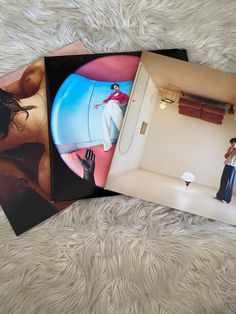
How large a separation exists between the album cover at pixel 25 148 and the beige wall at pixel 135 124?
0.31 feet

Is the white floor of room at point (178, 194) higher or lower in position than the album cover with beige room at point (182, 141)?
lower

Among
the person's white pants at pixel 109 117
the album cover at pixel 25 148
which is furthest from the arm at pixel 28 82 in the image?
the person's white pants at pixel 109 117

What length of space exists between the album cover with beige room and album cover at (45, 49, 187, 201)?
0.07 feet

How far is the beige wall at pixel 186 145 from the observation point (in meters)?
0.62

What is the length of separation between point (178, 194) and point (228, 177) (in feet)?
0.25

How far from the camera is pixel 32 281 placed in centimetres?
61

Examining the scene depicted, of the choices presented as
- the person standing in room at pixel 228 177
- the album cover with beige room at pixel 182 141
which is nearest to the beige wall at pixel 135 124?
the album cover with beige room at pixel 182 141

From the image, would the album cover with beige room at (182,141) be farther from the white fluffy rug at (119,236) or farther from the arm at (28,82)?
the arm at (28,82)

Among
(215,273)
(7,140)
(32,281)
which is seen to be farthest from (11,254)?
(215,273)

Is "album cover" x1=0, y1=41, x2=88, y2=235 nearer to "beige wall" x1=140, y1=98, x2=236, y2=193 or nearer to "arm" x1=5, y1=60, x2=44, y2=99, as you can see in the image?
"arm" x1=5, y1=60, x2=44, y2=99

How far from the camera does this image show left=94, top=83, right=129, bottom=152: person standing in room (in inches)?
25.2

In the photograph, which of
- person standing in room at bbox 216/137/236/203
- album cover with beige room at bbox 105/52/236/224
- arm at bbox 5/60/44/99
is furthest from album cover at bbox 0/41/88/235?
person standing in room at bbox 216/137/236/203

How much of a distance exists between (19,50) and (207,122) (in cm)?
30

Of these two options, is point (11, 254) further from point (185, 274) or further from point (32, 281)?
point (185, 274)
